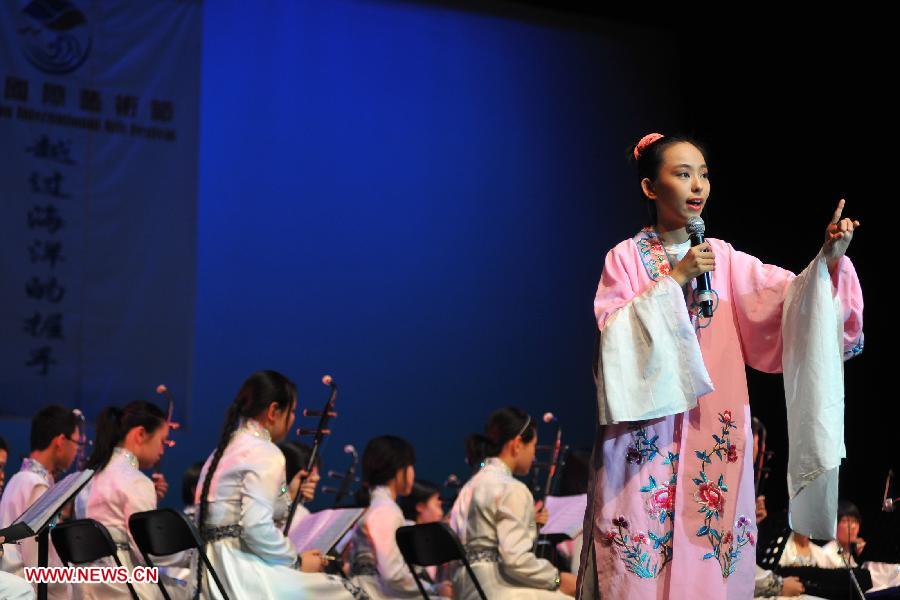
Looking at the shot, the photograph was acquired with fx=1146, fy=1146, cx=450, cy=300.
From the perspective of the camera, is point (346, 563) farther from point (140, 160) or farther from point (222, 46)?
point (222, 46)

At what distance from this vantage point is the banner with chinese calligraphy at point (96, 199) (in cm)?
588

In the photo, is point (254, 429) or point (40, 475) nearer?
point (254, 429)

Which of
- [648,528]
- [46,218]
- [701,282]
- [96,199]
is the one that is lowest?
[648,528]

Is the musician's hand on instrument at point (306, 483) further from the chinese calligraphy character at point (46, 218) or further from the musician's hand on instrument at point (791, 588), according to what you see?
the chinese calligraphy character at point (46, 218)

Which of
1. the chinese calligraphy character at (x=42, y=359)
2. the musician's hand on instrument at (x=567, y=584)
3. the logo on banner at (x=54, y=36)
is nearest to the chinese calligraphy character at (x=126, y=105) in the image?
the logo on banner at (x=54, y=36)

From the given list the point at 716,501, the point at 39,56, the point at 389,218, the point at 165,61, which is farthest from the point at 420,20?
the point at 716,501

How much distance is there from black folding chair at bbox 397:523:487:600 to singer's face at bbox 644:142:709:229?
5.73 feet

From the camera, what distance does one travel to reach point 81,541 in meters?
3.66

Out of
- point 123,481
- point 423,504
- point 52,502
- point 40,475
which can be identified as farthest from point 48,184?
point 52,502

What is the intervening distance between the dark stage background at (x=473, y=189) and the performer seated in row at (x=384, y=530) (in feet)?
5.32

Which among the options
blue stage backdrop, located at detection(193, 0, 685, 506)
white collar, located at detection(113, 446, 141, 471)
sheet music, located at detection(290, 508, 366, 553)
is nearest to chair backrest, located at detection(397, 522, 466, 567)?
sheet music, located at detection(290, 508, 366, 553)

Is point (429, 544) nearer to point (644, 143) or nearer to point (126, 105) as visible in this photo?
point (644, 143)

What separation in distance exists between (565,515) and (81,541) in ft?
5.93

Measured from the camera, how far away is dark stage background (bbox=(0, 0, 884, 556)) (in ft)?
20.3
